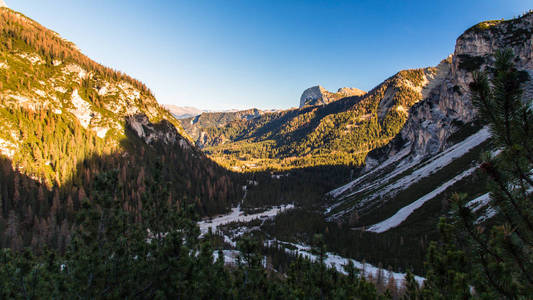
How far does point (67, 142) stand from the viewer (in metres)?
114

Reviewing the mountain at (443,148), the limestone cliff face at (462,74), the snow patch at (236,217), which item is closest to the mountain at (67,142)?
the snow patch at (236,217)

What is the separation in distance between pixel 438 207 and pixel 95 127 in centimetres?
16448

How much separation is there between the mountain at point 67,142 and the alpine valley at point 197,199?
2.40 ft

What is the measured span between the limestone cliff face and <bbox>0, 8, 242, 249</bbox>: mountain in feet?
372

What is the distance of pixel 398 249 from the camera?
56.1 m

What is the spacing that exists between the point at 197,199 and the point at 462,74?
130 m

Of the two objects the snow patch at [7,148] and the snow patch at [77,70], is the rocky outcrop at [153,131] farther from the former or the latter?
the snow patch at [7,148]

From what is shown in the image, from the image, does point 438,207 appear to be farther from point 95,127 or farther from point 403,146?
point 95,127

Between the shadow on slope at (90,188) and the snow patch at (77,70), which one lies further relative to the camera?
the snow patch at (77,70)

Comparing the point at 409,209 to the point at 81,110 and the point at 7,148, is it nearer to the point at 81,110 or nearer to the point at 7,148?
the point at 7,148

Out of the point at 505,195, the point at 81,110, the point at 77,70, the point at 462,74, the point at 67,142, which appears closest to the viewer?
the point at 505,195

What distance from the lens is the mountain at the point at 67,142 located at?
266 ft

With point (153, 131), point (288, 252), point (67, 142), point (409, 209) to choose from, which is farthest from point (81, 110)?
point (409, 209)

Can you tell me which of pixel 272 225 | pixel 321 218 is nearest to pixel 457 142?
pixel 321 218
